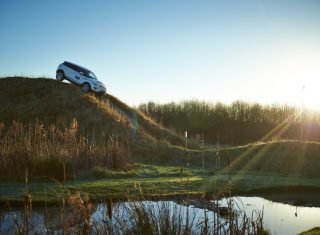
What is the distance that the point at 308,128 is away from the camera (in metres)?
46.3

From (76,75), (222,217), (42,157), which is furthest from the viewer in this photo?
(76,75)

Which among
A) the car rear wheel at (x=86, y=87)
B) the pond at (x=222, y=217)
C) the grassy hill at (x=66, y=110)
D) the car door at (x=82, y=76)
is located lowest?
the pond at (x=222, y=217)

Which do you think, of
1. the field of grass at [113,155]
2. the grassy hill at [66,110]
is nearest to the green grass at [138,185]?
the field of grass at [113,155]

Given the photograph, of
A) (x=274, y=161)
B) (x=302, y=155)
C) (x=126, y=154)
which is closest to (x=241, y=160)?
(x=274, y=161)

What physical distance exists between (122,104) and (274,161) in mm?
21638

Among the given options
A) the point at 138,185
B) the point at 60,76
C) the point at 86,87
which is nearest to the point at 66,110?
the point at 86,87

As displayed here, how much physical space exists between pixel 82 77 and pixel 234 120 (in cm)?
2243

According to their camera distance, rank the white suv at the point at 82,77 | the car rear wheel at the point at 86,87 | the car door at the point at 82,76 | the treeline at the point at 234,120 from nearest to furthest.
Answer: the car door at the point at 82,76 → the white suv at the point at 82,77 → the car rear wheel at the point at 86,87 → the treeline at the point at 234,120

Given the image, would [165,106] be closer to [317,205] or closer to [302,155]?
[302,155]

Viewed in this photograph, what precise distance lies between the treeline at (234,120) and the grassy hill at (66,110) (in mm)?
11216

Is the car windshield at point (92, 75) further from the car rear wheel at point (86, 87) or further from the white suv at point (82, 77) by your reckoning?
the car rear wheel at point (86, 87)

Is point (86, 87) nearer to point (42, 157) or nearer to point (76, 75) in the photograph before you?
point (76, 75)

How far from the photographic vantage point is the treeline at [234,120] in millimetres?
47531

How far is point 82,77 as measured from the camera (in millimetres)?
35344
